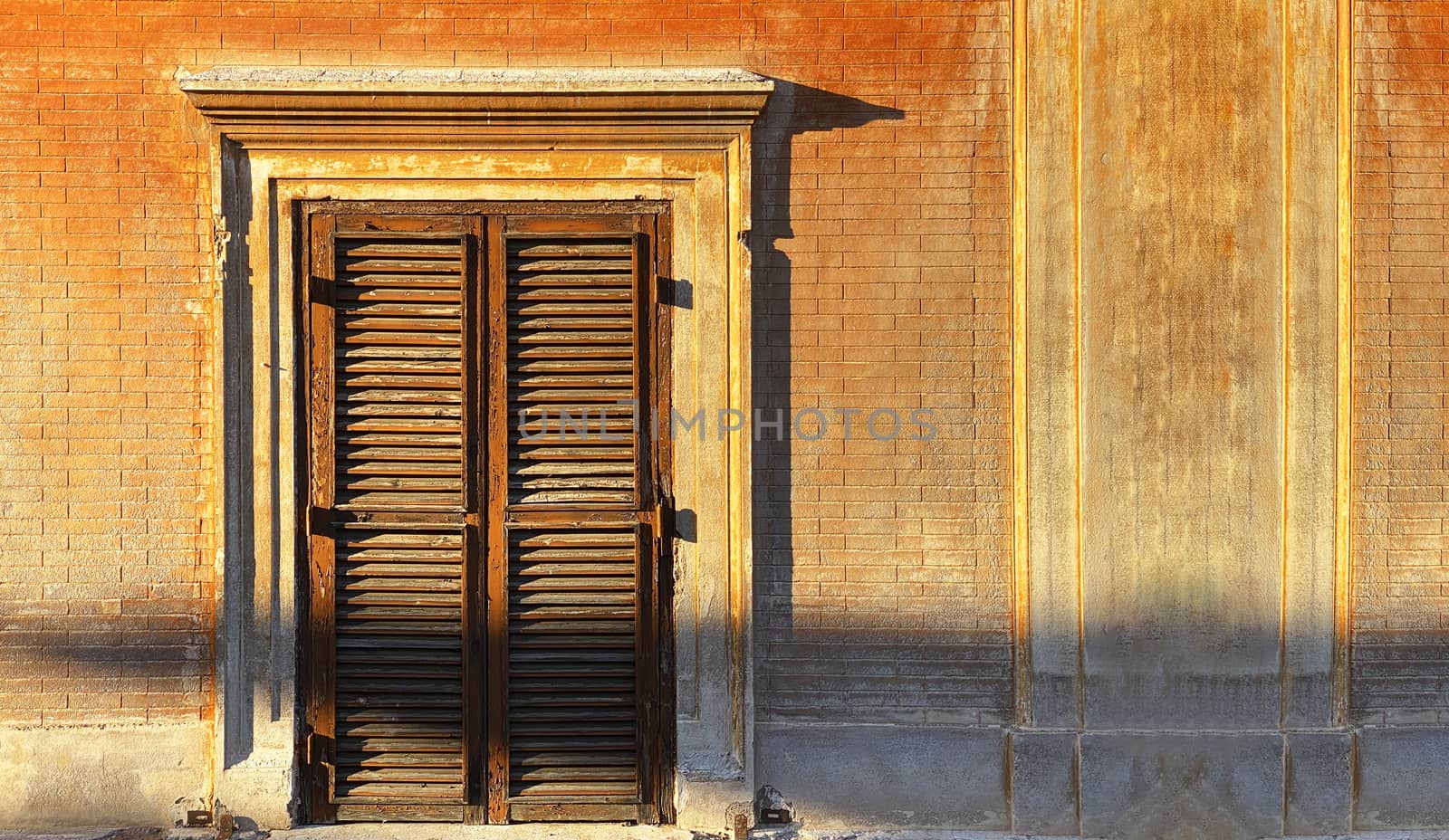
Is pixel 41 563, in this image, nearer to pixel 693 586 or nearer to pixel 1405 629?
pixel 693 586

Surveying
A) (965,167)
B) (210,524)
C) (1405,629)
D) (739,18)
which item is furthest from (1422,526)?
(210,524)

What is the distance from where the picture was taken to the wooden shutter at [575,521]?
3971mm

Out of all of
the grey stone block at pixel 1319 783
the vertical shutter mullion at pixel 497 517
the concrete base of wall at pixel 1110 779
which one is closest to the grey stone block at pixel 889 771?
the concrete base of wall at pixel 1110 779

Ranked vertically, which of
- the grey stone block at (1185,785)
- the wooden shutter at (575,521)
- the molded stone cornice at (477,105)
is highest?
the molded stone cornice at (477,105)

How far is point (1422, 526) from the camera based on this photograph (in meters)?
4.00

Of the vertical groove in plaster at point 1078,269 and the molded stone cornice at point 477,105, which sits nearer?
the molded stone cornice at point 477,105

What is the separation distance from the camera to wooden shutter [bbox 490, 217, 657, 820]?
3971mm

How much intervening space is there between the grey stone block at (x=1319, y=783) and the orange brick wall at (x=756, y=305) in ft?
3.88

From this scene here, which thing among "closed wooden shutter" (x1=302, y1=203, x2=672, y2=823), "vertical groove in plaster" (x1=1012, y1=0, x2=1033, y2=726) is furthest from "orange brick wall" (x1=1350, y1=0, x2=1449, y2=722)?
"closed wooden shutter" (x1=302, y1=203, x2=672, y2=823)

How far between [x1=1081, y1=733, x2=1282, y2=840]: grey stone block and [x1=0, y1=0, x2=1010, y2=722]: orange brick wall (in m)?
0.49

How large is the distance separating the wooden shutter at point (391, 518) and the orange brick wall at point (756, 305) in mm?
479

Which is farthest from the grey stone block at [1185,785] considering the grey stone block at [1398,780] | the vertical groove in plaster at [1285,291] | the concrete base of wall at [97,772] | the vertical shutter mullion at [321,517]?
the concrete base of wall at [97,772]

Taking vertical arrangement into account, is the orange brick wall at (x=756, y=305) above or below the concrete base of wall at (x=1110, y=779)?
above

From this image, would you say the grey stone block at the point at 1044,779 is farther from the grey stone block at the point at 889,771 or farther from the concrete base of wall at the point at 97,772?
the concrete base of wall at the point at 97,772
